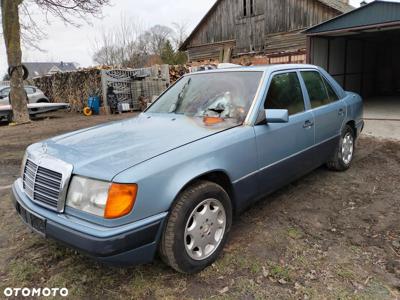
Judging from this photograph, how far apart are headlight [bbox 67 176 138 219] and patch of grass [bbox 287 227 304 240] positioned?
5.92ft

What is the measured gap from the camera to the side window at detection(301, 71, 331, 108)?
433 cm

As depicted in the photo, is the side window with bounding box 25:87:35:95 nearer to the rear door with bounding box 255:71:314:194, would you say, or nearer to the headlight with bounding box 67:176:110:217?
the rear door with bounding box 255:71:314:194

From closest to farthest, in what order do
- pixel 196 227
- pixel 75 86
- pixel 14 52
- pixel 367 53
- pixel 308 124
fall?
pixel 196 227
pixel 308 124
pixel 14 52
pixel 75 86
pixel 367 53

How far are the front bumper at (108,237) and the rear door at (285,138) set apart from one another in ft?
4.43

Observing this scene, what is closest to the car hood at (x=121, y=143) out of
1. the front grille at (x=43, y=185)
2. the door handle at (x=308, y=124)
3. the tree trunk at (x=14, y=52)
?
the front grille at (x=43, y=185)

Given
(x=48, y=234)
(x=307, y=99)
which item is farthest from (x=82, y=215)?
(x=307, y=99)

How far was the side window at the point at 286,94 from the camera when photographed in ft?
11.9

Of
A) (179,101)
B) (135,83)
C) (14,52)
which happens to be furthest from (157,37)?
(179,101)

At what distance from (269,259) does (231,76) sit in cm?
196

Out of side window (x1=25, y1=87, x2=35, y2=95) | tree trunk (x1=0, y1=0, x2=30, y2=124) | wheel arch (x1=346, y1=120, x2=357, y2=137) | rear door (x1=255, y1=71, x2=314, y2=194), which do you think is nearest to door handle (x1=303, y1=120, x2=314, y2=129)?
rear door (x1=255, y1=71, x2=314, y2=194)

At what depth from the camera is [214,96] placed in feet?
12.2

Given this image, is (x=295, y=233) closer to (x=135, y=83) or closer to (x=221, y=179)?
(x=221, y=179)

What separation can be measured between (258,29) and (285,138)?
62.3ft

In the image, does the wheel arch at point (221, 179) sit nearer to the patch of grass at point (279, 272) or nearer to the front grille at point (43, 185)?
the patch of grass at point (279, 272)
